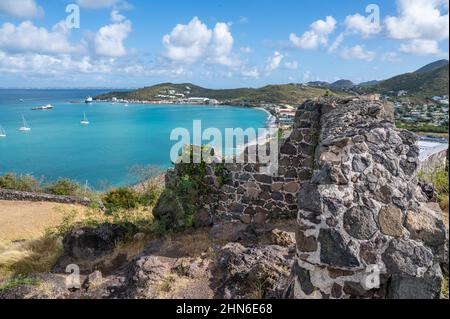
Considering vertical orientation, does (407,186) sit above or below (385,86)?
below

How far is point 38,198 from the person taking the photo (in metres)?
15.0

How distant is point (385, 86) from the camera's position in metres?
47.9

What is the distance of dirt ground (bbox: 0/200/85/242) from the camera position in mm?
9969

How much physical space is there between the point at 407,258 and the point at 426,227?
0.32m

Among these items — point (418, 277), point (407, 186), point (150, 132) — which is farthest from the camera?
point (150, 132)

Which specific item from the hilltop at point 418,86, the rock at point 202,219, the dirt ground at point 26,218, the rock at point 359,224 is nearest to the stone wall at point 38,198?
the dirt ground at point 26,218

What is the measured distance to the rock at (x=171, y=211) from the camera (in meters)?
7.40

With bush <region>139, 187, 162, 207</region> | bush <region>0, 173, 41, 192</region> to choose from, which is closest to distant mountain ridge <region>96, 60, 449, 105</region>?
bush <region>139, 187, 162, 207</region>

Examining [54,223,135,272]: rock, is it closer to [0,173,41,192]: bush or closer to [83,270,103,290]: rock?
[83,270,103,290]: rock

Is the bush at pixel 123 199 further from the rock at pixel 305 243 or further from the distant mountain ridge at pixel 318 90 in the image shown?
the rock at pixel 305 243

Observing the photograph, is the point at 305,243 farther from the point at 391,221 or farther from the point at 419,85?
the point at 419,85

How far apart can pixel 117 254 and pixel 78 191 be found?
11421mm
